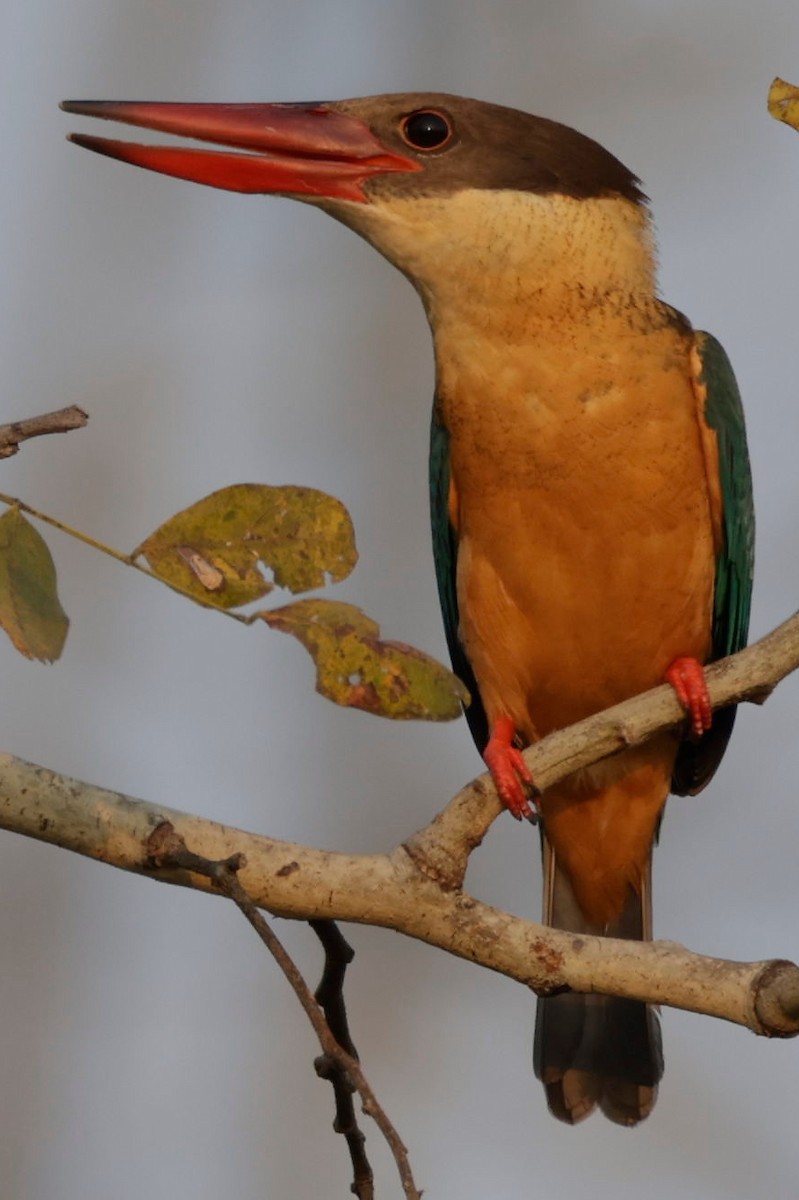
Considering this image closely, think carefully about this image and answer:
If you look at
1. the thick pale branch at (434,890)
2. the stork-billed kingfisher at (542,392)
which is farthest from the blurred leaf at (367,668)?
the stork-billed kingfisher at (542,392)

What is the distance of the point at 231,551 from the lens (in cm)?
256

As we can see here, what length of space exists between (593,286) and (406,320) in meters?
6.15

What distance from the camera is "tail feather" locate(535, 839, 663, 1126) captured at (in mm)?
5344

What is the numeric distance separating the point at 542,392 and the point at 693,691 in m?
0.89

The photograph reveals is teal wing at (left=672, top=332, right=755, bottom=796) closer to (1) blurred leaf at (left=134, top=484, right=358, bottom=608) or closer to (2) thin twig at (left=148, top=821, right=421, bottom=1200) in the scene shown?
(1) blurred leaf at (left=134, top=484, right=358, bottom=608)

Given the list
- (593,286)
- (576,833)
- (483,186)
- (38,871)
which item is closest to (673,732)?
(576,833)

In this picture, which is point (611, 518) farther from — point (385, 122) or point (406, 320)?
point (406, 320)

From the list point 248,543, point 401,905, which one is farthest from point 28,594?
point 401,905

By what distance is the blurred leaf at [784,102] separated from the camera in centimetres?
273

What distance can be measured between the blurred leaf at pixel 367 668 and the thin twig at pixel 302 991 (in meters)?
0.31

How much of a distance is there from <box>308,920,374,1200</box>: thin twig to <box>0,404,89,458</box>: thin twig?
44.1 inches

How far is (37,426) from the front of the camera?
2275mm

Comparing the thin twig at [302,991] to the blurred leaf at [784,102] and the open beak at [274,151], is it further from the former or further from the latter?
the open beak at [274,151]

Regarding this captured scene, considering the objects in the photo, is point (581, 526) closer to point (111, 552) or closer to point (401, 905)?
point (401, 905)
